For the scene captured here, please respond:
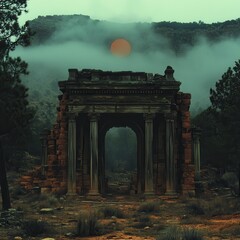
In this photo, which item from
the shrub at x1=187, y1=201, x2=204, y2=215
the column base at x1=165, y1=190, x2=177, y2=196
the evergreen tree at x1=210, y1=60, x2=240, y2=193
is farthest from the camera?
the evergreen tree at x1=210, y1=60, x2=240, y2=193

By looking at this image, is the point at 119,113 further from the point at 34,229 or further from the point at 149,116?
the point at 34,229

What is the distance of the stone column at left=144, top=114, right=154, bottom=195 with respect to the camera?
31.4 meters

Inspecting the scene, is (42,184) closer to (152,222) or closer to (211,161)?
(152,222)

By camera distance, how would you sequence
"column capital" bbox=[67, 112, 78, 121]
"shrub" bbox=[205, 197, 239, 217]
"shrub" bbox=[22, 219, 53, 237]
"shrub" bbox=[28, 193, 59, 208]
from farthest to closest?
"column capital" bbox=[67, 112, 78, 121] → "shrub" bbox=[28, 193, 59, 208] → "shrub" bbox=[205, 197, 239, 217] → "shrub" bbox=[22, 219, 53, 237]

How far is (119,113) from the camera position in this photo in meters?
32.1

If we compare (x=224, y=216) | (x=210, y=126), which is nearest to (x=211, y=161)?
(x=210, y=126)

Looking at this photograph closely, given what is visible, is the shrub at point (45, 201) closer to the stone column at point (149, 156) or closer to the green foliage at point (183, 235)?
the stone column at point (149, 156)

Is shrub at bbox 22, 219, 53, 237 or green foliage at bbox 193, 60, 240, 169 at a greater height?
green foliage at bbox 193, 60, 240, 169

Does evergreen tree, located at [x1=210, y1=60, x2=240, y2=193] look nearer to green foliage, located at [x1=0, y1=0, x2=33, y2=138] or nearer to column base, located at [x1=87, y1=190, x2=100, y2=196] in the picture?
column base, located at [x1=87, y1=190, x2=100, y2=196]

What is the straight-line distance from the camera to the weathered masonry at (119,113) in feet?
103

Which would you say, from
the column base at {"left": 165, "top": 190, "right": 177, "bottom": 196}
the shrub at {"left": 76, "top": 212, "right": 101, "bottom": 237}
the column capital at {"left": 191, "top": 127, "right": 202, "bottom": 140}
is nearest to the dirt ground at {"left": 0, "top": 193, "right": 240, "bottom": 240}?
the shrub at {"left": 76, "top": 212, "right": 101, "bottom": 237}

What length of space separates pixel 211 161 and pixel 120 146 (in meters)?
75.1

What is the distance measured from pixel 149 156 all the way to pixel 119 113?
125 inches

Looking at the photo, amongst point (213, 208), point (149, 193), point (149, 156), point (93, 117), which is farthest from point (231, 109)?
point (213, 208)
